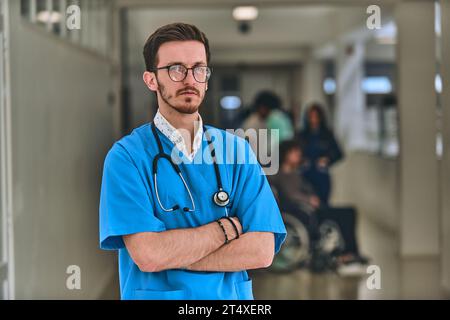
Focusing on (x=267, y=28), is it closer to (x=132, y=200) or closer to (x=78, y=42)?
(x=78, y=42)

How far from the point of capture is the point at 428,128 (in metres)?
5.80

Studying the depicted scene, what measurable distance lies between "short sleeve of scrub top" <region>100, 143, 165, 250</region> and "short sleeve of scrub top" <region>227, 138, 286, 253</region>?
0.61 ft

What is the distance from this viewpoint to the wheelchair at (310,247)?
4.98 m

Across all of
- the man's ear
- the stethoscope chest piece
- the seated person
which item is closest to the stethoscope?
A: the stethoscope chest piece

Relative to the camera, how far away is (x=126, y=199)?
156 centimetres

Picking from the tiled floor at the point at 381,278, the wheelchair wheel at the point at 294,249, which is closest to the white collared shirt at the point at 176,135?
the tiled floor at the point at 381,278

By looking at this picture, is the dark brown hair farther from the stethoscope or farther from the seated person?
the seated person

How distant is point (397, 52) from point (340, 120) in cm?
391

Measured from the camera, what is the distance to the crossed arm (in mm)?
1562

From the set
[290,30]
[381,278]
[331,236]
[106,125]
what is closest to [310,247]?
[331,236]

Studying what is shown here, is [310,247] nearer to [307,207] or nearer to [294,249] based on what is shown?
[294,249]

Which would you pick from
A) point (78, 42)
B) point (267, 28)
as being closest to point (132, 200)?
point (78, 42)

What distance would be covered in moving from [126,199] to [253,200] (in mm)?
287

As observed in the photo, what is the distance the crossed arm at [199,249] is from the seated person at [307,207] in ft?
8.42
